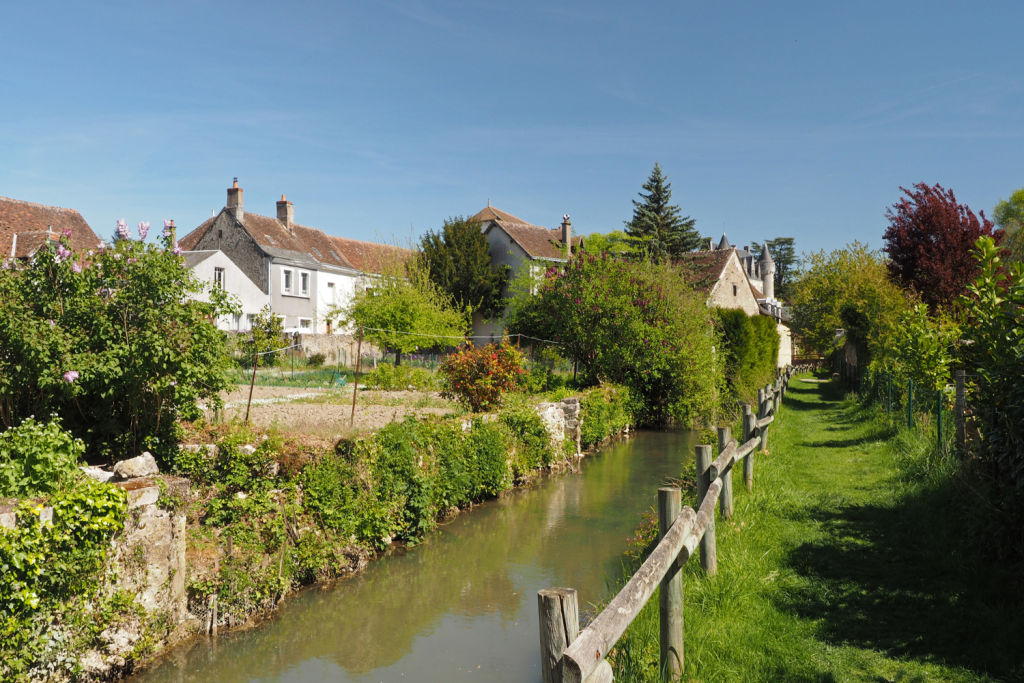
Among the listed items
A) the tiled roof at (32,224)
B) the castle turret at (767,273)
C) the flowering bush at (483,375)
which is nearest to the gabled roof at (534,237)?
the tiled roof at (32,224)

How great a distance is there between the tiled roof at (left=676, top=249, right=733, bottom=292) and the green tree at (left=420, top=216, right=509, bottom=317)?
11.2 meters

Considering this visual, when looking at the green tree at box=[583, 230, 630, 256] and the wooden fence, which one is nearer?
the wooden fence

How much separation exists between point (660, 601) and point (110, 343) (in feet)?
19.8

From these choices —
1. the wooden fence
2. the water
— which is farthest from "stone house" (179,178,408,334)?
the wooden fence

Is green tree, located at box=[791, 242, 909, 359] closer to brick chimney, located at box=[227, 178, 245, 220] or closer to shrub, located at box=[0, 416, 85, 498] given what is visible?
shrub, located at box=[0, 416, 85, 498]

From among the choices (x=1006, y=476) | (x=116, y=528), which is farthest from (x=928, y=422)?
(x=116, y=528)

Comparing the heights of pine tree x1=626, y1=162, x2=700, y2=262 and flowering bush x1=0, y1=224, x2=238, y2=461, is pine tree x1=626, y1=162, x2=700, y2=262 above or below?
above

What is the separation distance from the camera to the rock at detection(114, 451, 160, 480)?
6520 mm

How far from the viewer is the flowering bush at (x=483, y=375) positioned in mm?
14375

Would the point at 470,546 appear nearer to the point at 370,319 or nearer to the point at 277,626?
the point at 277,626

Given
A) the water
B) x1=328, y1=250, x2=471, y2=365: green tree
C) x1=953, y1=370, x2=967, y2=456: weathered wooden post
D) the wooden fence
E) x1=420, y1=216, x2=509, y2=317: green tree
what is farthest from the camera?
x1=420, y1=216, x2=509, y2=317: green tree

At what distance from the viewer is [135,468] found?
21.6 feet

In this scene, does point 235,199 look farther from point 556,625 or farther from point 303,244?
point 556,625

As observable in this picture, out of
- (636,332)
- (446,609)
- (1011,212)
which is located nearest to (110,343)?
(446,609)
